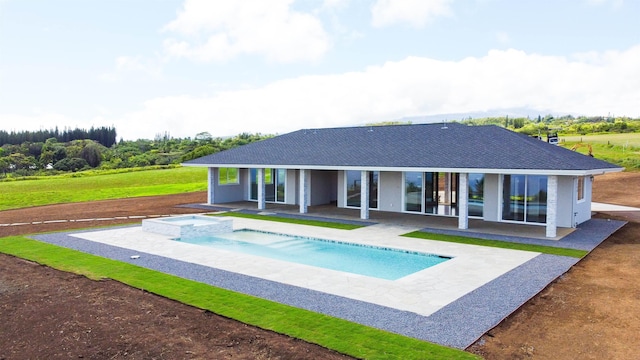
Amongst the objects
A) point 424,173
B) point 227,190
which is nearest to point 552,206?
point 424,173

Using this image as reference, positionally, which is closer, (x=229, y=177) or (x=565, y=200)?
(x=565, y=200)

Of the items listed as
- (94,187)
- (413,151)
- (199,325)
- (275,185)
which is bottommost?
(94,187)

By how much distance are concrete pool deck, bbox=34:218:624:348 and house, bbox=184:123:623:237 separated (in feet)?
7.74

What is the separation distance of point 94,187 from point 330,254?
35.4m

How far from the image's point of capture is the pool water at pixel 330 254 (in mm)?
12156

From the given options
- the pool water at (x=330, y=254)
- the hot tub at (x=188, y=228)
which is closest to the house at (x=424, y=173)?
the pool water at (x=330, y=254)

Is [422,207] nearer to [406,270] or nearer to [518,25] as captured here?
[406,270]

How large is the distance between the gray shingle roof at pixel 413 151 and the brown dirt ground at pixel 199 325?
17.8 feet

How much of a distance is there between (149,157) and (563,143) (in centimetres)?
6024

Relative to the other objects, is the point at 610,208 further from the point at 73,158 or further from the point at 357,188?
the point at 73,158

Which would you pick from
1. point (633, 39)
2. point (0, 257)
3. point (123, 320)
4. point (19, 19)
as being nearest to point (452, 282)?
point (123, 320)

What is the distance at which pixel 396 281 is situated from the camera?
10.6m

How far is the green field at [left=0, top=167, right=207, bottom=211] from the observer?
30.1m

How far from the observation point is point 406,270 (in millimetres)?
11922
